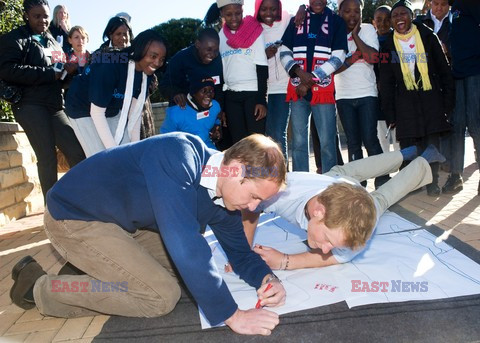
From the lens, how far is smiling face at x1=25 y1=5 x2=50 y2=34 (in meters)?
3.55

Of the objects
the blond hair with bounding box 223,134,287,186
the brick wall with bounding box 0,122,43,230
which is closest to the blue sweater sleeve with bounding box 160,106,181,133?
the brick wall with bounding box 0,122,43,230

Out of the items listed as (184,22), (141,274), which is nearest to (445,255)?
(141,274)

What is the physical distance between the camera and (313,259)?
7.93 feet

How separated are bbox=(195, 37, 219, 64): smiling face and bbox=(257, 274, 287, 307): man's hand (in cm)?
216

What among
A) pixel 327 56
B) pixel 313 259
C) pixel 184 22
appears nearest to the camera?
pixel 313 259

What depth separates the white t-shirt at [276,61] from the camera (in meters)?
3.87

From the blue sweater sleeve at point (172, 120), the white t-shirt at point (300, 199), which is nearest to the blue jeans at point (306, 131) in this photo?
the blue sweater sleeve at point (172, 120)

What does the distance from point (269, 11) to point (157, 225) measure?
8.50 feet

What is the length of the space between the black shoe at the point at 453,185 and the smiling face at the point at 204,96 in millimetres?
2190

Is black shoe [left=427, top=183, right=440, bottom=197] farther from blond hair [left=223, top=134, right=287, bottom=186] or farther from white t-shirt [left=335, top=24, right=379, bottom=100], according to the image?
blond hair [left=223, top=134, right=287, bottom=186]

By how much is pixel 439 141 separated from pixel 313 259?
2.27m

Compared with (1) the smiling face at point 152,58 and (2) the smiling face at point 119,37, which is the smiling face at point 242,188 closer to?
(1) the smiling face at point 152,58

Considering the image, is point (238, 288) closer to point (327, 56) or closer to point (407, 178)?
point (407, 178)

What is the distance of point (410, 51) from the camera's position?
3773 mm
